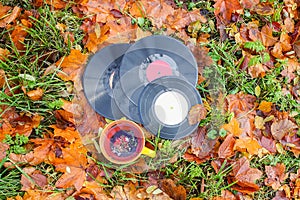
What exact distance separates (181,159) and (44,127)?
76 centimetres

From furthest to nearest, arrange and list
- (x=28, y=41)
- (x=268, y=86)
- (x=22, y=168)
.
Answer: (x=268, y=86) < (x=28, y=41) < (x=22, y=168)

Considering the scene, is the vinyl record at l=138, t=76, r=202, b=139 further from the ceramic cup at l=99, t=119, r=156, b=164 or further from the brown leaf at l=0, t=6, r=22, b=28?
the brown leaf at l=0, t=6, r=22, b=28

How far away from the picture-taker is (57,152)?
1.95 m

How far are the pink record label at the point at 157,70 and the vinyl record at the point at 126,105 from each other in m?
0.17

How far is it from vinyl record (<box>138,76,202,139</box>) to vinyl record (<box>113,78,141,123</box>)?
1.8 inches

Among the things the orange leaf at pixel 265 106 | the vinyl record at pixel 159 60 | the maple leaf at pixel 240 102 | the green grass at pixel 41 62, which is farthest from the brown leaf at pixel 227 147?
the green grass at pixel 41 62

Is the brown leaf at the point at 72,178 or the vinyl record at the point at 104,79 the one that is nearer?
the brown leaf at the point at 72,178

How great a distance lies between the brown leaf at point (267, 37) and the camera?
225 cm

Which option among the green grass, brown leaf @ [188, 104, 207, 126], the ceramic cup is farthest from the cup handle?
the green grass

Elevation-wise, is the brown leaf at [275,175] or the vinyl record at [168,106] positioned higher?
the vinyl record at [168,106]

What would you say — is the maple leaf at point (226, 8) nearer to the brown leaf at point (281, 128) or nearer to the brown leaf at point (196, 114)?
the brown leaf at point (196, 114)

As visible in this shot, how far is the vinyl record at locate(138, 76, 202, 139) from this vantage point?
2.03 m

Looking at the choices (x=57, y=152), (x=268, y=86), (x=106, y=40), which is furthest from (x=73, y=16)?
(x=268, y=86)

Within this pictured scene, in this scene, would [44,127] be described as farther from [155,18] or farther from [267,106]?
[267,106]
